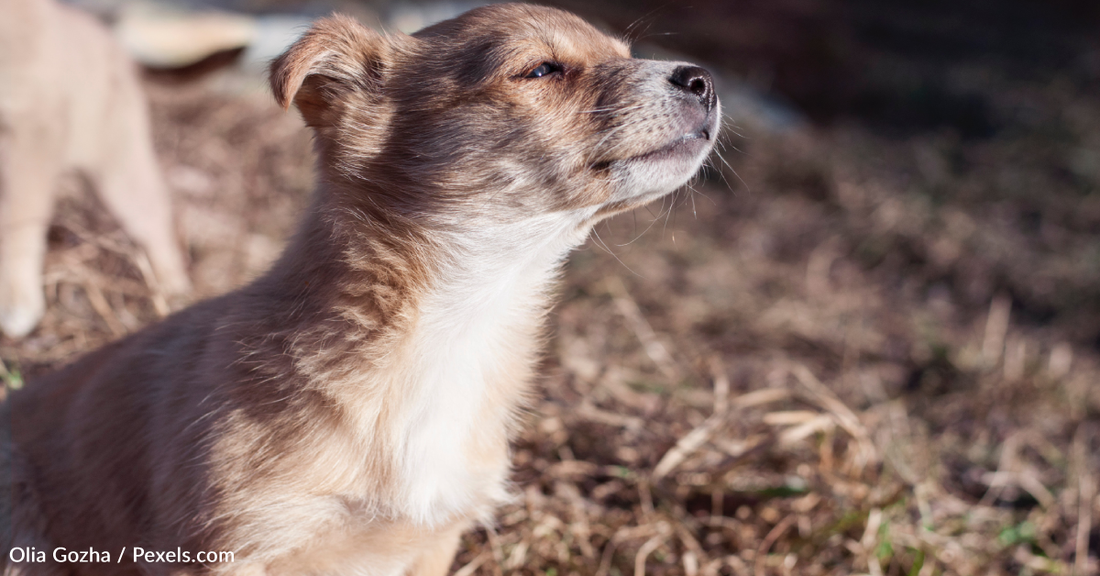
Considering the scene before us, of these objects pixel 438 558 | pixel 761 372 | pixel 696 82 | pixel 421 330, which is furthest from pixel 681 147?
pixel 761 372

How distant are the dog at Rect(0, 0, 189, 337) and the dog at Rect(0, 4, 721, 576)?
1.82 m

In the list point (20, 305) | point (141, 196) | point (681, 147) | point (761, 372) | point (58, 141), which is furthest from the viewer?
point (761, 372)

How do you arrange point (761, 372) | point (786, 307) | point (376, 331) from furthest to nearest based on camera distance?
point (786, 307), point (761, 372), point (376, 331)

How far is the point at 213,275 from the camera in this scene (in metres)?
4.65

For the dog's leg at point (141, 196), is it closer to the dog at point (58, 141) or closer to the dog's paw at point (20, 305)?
the dog at point (58, 141)

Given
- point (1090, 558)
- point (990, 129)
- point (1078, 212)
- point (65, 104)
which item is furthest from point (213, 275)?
point (990, 129)

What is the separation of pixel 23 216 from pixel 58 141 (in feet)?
1.36

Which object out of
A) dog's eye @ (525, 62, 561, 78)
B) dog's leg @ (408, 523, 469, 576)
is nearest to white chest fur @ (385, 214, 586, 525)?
dog's leg @ (408, 523, 469, 576)

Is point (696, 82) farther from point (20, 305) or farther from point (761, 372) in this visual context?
point (20, 305)

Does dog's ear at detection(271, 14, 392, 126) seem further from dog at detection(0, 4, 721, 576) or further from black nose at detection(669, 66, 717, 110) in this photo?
black nose at detection(669, 66, 717, 110)

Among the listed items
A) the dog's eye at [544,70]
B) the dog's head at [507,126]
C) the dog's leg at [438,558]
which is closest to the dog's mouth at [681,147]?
the dog's head at [507,126]

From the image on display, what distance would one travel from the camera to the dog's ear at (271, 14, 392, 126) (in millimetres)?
2113

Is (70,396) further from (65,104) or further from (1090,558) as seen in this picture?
(1090,558)

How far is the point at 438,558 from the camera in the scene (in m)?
2.28
